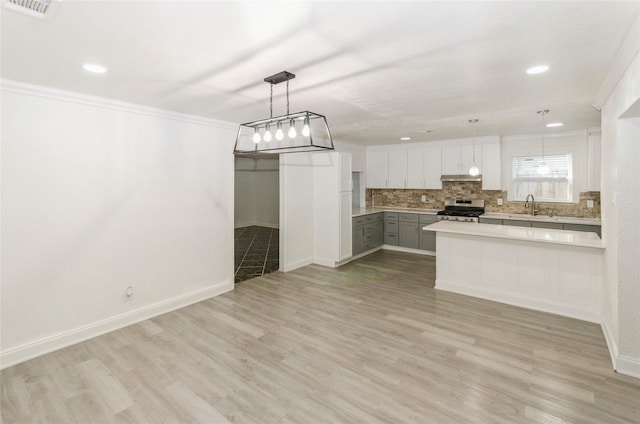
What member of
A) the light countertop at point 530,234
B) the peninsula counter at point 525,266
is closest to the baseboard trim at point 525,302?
the peninsula counter at point 525,266

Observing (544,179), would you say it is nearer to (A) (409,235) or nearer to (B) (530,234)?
(B) (530,234)

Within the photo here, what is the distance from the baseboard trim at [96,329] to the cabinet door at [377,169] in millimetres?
4475

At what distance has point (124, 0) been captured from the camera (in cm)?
154

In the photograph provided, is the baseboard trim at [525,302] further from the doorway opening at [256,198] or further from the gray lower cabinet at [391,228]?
the doorway opening at [256,198]

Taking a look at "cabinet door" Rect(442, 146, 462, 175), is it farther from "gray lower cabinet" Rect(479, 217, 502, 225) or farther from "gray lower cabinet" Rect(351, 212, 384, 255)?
"gray lower cabinet" Rect(351, 212, 384, 255)

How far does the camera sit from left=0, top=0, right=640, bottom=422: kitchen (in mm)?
1866

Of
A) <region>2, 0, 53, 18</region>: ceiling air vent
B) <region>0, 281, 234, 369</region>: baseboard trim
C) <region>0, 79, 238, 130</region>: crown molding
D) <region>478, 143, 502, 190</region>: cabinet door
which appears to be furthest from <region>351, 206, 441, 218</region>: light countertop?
<region>2, 0, 53, 18</region>: ceiling air vent

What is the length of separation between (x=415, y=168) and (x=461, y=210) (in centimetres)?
133

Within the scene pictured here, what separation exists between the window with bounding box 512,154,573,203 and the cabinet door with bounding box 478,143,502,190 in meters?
0.40

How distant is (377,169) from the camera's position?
24.4 ft

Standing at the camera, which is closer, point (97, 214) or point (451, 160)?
point (97, 214)

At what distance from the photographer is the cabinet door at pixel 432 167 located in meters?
→ 6.58

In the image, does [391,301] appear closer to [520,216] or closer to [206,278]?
[206,278]

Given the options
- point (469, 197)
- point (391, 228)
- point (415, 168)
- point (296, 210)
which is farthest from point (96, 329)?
point (469, 197)
